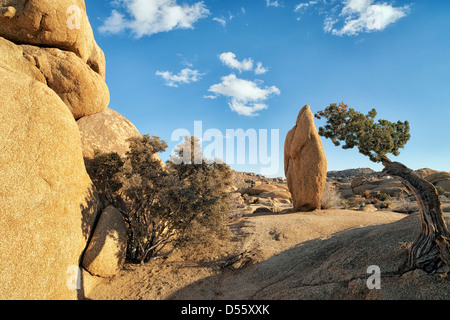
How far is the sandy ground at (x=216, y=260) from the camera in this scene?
862 cm

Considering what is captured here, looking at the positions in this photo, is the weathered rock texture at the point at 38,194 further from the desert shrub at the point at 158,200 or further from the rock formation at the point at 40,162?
the desert shrub at the point at 158,200

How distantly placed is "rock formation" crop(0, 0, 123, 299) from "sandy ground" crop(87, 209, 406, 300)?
178 centimetres

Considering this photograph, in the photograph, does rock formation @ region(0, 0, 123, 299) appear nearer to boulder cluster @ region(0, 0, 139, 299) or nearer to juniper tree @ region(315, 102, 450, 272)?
boulder cluster @ region(0, 0, 139, 299)

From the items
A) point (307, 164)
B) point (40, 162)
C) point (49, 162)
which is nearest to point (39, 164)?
point (40, 162)

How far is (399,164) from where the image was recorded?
7.18m

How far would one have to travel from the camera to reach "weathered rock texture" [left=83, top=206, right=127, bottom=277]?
8844mm

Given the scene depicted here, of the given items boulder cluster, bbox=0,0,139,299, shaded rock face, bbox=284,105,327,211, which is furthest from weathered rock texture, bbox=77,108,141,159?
shaded rock face, bbox=284,105,327,211

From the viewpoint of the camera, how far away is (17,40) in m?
10.6

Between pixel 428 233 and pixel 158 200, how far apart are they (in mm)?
9313

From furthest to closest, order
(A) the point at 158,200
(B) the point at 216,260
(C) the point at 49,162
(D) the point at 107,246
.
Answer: (B) the point at 216,260
(A) the point at 158,200
(D) the point at 107,246
(C) the point at 49,162

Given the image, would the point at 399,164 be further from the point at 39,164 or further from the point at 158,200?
the point at 39,164

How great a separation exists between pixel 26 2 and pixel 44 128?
6.57 metres

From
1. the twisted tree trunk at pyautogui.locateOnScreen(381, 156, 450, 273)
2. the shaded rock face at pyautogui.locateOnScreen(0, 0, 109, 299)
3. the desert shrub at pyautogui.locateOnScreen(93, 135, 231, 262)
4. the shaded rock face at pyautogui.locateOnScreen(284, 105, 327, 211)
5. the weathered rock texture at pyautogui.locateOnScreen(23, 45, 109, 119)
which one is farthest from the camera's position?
the shaded rock face at pyautogui.locateOnScreen(284, 105, 327, 211)
